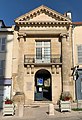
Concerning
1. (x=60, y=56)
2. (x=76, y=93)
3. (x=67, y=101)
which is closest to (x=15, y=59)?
(x=60, y=56)

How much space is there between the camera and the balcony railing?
21016 millimetres

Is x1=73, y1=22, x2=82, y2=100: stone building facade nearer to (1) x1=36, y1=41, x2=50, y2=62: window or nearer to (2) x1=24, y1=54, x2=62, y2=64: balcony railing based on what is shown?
(2) x1=24, y1=54, x2=62, y2=64: balcony railing

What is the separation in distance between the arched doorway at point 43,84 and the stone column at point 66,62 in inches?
83.7

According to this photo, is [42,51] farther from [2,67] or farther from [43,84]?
[2,67]

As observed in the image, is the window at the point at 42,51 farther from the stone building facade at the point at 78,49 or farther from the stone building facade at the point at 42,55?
the stone building facade at the point at 78,49

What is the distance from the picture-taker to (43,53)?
2169 cm

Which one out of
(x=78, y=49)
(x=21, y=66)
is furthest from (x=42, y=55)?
(x=78, y=49)

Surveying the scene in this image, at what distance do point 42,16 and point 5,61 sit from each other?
21.8ft

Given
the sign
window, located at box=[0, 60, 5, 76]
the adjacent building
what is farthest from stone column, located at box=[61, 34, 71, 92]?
window, located at box=[0, 60, 5, 76]

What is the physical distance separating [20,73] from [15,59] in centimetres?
173

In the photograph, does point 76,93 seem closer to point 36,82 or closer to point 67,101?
point 36,82

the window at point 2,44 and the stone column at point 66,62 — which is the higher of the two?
the window at point 2,44

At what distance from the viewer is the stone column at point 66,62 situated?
20.1 metres

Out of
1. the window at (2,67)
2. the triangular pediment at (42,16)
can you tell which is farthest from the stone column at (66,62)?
the window at (2,67)
